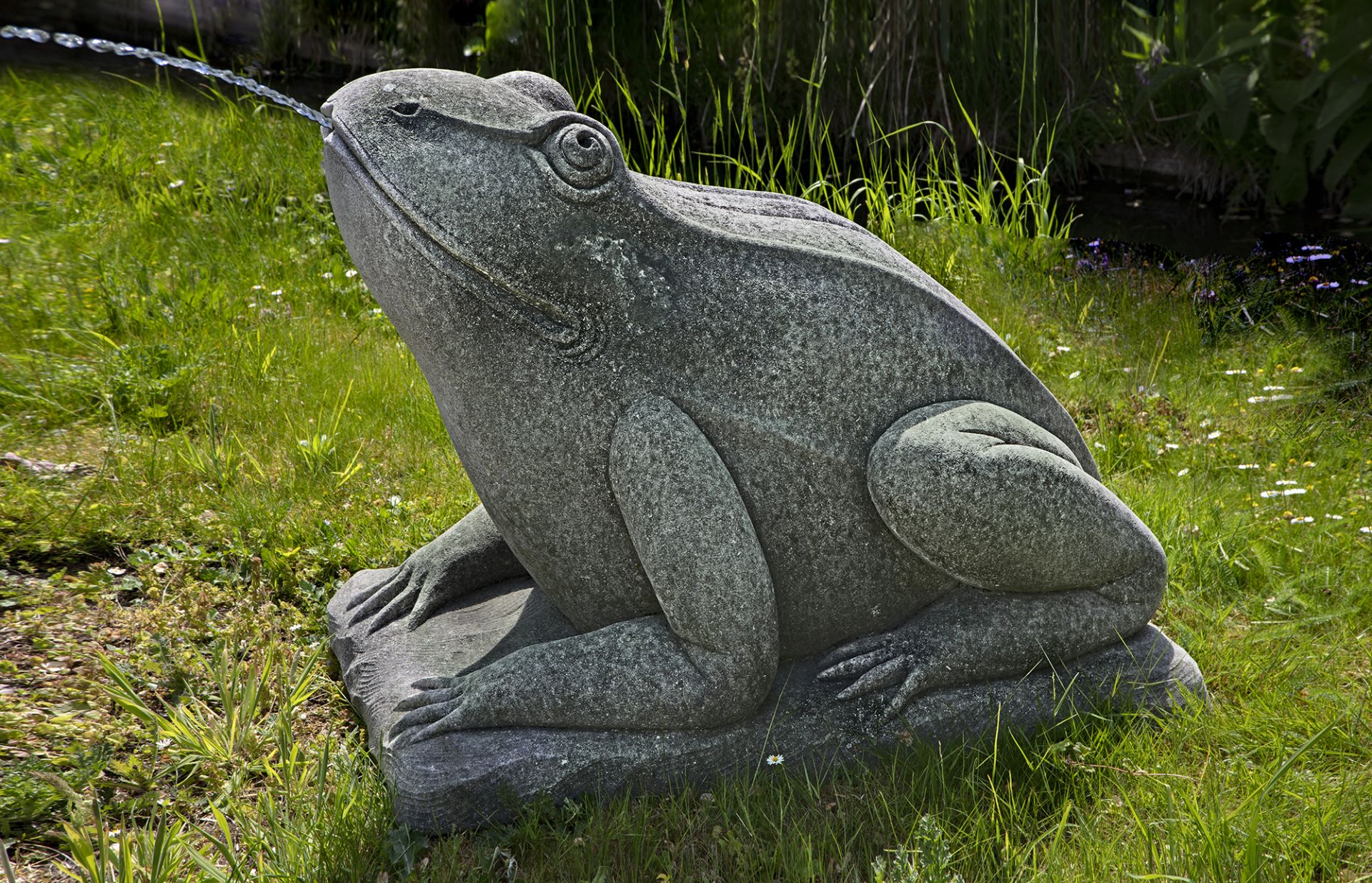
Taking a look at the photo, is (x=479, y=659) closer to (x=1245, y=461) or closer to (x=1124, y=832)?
(x=1124, y=832)

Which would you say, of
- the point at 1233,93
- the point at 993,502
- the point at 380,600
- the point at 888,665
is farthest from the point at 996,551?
the point at 1233,93

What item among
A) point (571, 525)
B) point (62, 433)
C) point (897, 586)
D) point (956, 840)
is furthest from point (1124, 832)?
point (62, 433)

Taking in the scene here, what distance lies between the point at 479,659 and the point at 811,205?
1.31 metres

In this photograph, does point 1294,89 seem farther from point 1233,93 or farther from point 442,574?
point 442,574

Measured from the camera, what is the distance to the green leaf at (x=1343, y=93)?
5914mm

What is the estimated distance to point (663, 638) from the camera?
8.13 feet

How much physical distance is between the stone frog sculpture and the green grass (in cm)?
27

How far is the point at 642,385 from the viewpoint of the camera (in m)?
2.41

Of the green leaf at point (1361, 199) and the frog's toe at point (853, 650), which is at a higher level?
the green leaf at point (1361, 199)

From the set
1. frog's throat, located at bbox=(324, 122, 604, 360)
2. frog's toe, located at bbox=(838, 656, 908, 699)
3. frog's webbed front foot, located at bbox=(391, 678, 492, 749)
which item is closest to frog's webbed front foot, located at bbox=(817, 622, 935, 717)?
frog's toe, located at bbox=(838, 656, 908, 699)

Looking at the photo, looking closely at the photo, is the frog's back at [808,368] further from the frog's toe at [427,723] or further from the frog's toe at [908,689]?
the frog's toe at [427,723]

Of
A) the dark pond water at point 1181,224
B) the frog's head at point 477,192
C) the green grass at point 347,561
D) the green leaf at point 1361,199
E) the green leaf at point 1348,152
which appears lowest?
the green grass at point 347,561

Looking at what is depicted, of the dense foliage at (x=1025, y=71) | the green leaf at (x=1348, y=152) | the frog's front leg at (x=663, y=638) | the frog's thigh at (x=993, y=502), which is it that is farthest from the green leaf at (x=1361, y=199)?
the frog's front leg at (x=663, y=638)

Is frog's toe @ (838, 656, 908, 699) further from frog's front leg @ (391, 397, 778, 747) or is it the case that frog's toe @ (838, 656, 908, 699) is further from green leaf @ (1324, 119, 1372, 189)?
green leaf @ (1324, 119, 1372, 189)
